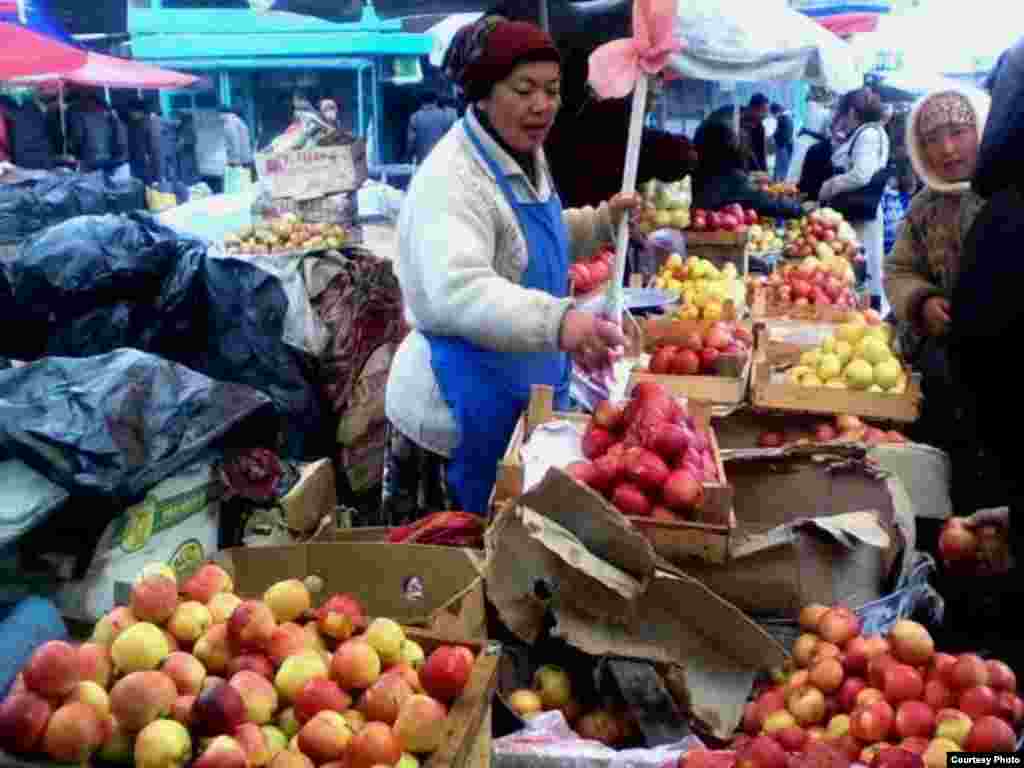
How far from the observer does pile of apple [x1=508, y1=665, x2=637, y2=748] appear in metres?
2.35

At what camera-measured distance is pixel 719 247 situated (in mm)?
7578

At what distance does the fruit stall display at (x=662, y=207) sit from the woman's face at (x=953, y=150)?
3134mm

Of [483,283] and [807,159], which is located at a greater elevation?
[483,283]

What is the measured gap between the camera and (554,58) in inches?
115

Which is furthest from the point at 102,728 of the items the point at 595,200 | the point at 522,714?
the point at 595,200

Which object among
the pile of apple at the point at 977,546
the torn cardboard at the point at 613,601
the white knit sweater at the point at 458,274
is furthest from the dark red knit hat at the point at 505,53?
the pile of apple at the point at 977,546

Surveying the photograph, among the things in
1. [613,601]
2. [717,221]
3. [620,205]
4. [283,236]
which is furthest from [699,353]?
[283,236]

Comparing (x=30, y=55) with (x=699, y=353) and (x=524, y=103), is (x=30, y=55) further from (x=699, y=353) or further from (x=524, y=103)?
(x=524, y=103)

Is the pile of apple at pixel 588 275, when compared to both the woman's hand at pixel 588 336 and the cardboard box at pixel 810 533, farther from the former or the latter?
the woman's hand at pixel 588 336

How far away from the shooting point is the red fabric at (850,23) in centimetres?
1476

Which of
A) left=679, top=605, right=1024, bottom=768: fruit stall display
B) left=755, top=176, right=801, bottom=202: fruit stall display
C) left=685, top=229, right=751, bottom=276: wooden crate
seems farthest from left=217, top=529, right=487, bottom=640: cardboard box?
left=755, top=176, right=801, bottom=202: fruit stall display

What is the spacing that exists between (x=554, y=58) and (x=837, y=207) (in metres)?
7.87

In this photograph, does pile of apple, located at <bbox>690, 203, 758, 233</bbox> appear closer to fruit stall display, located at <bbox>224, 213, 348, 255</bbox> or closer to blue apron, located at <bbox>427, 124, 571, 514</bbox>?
fruit stall display, located at <bbox>224, 213, 348, 255</bbox>

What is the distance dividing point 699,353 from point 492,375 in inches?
58.7
